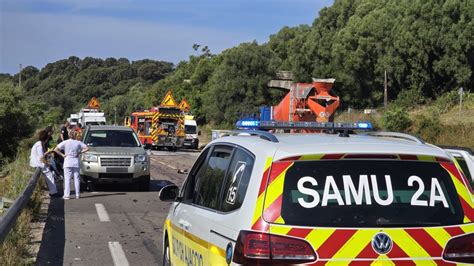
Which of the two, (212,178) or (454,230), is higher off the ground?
(212,178)

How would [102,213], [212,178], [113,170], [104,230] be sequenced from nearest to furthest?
[212,178] → [104,230] → [102,213] → [113,170]

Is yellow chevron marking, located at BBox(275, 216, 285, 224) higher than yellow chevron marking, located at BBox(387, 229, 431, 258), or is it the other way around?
yellow chevron marking, located at BBox(275, 216, 285, 224)

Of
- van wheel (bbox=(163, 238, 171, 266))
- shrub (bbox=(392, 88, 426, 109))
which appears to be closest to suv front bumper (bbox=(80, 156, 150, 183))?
van wheel (bbox=(163, 238, 171, 266))

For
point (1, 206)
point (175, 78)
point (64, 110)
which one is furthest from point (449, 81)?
point (64, 110)

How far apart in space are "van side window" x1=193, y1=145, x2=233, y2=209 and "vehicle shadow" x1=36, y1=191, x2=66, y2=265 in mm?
3785

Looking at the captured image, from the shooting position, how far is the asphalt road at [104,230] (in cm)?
888

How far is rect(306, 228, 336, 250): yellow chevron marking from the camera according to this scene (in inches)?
149

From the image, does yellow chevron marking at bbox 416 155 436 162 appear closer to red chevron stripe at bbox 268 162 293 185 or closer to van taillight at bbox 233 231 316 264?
red chevron stripe at bbox 268 162 293 185

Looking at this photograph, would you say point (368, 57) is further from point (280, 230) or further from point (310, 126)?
point (280, 230)

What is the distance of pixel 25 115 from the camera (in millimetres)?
40938

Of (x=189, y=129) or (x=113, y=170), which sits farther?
(x=189, y=129)

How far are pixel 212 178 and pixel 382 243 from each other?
1779 mm

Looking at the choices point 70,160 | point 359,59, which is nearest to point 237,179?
point 70,160

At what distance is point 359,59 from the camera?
4734 centimetres
